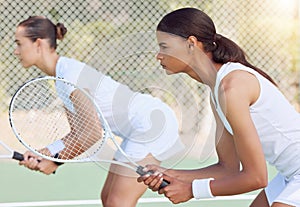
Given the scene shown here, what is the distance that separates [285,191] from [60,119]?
1.33m

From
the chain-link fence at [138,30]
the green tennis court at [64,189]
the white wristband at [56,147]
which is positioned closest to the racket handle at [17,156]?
the white wristband at [56,147]

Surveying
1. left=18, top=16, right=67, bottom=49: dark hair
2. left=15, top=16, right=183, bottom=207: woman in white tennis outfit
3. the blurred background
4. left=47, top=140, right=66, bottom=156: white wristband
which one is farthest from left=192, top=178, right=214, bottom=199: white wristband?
the blurred background

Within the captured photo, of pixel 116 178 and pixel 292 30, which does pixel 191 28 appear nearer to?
pixel 116 178

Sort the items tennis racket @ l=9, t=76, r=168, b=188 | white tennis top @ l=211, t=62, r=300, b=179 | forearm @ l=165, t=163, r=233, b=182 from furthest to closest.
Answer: tennis racket @ l=9, t=76, r=168, b=188 < forearm @ l=165, t=163, r=233, b=182 < white tennis top @ l=211, t=62, r=300, b=179

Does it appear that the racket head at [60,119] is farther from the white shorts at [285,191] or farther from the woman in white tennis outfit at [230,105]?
the white shorts at [285,191]

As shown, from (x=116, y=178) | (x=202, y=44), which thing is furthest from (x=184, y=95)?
(x=202, y=44)

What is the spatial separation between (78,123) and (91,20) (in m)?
3.28

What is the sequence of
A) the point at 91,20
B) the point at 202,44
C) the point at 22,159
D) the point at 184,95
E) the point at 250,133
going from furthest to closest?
the point at 91,20, the point at 184,95, the point at 22,159, the point at 202,44, the point at 250,133

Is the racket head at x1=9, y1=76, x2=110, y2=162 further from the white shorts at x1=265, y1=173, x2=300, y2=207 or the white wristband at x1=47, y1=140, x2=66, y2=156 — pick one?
the white shorts at x1=265, y1=173, x2=300, y2=207

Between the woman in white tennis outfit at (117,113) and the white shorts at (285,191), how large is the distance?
66 centimetres

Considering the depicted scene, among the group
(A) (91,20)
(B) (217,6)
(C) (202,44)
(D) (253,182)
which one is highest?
(C) (202,44)

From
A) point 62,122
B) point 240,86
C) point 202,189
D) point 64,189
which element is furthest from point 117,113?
point 64,189

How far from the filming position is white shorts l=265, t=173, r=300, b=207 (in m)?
2.86

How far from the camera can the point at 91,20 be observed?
6793 millimetres
